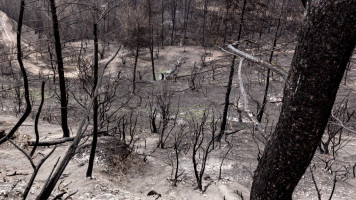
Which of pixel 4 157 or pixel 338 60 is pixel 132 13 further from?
pixel 338 60

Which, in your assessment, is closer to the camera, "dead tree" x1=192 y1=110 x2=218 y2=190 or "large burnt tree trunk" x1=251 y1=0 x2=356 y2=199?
"large burnt tree trunk" x1=251 y1=0 x2=356 y2=199

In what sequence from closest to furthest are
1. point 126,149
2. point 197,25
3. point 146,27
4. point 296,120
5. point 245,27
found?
point 296,120, point 126,149, point 245,27, point 146,27, point 197,25

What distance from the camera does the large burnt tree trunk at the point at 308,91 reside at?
1.10m

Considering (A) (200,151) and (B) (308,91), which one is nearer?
(B) (308,91)

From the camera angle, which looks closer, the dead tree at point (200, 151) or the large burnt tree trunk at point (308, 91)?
the large burnt tree trunk at point (308, 91)

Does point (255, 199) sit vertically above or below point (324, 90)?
below

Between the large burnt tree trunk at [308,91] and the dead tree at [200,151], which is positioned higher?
the large burnt tree trunk at [308,91]

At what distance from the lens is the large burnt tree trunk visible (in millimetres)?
1097

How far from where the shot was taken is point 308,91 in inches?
48.7

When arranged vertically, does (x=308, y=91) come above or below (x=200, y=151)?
above

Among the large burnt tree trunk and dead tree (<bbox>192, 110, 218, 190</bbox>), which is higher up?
the large burnt tree trunk

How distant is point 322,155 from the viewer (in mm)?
7531

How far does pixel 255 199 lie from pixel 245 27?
28.6ft

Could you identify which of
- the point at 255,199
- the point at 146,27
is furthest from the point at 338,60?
the point at 146,27
